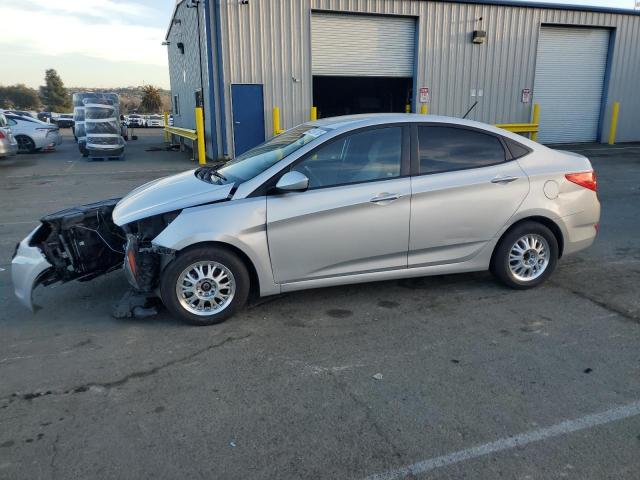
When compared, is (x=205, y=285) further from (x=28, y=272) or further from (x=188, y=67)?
(x=188, y=67)

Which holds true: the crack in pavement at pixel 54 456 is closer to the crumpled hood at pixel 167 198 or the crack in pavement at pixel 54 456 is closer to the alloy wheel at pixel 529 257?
the crumpled hood at pixel 167 198

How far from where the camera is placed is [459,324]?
4164mm

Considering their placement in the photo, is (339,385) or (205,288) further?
(205,288)

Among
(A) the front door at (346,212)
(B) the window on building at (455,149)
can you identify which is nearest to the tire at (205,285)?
(A) the front door at (346,212)

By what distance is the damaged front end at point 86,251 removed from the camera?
159 inches

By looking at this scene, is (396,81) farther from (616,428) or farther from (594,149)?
(616,428)

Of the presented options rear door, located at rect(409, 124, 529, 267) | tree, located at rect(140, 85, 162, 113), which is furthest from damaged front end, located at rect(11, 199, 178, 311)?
tree, located at rect(140, 85, 162, 113)

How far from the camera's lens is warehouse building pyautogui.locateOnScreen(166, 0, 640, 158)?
15.5 meters

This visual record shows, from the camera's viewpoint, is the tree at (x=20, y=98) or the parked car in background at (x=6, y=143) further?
the tree at (x=20, y=98)

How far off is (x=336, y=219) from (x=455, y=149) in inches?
53.0

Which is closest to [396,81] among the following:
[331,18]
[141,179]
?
[331,18]

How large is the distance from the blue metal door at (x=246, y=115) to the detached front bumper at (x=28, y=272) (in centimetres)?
1210

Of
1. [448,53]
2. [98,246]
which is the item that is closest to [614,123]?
[448,53]

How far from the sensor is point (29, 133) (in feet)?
64.2
